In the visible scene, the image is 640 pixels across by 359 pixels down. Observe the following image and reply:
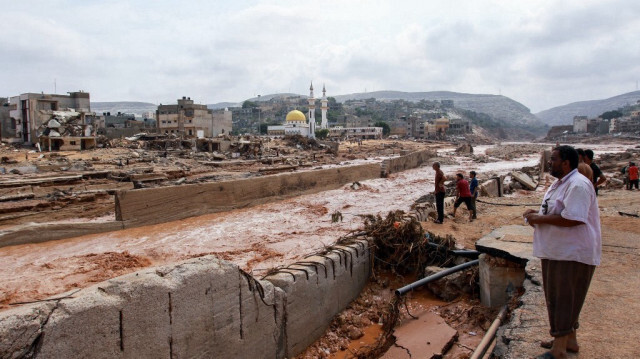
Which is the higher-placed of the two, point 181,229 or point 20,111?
point 20,111

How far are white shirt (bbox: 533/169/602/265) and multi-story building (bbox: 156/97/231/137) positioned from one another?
44686 mm

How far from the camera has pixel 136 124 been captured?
52.9 meters

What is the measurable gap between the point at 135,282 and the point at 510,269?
4.13 m

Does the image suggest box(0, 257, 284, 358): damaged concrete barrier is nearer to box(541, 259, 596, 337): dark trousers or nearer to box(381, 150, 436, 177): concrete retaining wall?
box(541, 259, 596, 337): dark trousers

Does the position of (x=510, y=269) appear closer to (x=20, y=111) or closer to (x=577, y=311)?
(x=577, y=311)

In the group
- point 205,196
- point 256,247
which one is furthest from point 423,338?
point 205,196

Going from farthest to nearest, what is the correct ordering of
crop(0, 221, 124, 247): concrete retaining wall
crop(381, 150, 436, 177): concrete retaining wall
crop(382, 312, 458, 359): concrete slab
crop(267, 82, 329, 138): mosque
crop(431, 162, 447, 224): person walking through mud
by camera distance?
crop(267, 82, 329, 138): mosque < crop(381, 150, 436, 177): concrete retaining wall < crop(0, 221, 124, 247): concrete retaining wall < crop(431, 162, 447, 224): person walking through mud < crop(382, 312, 458, 359): concrete slab

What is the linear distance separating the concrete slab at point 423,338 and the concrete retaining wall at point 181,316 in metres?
1.00

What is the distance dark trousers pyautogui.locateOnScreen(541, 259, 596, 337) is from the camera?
291cm

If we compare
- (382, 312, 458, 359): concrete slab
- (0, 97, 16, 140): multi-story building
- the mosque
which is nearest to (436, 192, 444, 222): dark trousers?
(382, 312, 458, 359): concrete slab

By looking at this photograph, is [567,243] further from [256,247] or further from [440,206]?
[256,247]

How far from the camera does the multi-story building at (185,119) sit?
1845 inches

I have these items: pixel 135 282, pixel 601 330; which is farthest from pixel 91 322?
pixel 601 330

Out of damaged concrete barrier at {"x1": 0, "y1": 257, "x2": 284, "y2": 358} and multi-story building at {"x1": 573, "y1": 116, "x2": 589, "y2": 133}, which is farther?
multi-story building at {"x1": 573, "y1": 116, "x2": 589, "y2": 133}
